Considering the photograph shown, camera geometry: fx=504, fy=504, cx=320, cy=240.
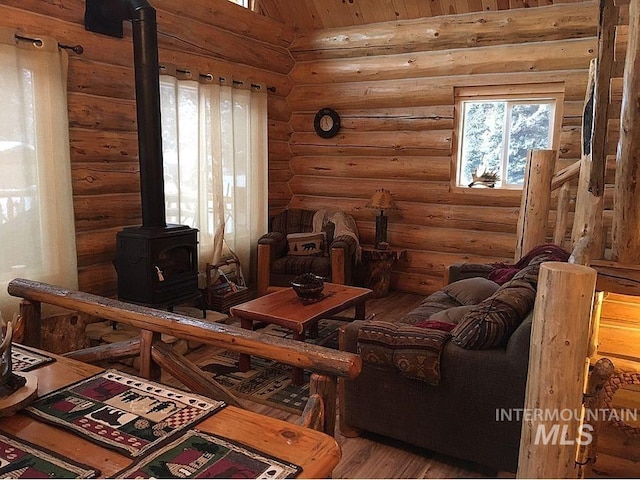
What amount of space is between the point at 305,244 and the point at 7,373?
13.1 feet

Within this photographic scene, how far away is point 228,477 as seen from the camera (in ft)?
3.60

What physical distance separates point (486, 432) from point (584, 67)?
11.8 feet

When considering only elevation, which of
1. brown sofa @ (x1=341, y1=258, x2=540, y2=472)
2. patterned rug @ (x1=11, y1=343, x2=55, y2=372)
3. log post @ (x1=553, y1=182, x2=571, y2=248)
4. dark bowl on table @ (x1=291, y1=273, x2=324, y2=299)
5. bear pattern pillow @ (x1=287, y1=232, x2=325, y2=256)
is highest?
log post @ (x1=553, y1=182, x2=571, y2=248)

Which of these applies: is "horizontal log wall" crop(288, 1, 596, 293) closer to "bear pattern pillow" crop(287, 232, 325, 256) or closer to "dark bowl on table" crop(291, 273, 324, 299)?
"bear pattern pillow" crop(287, 232, 325, 256)

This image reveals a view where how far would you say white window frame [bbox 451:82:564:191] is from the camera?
4.78m

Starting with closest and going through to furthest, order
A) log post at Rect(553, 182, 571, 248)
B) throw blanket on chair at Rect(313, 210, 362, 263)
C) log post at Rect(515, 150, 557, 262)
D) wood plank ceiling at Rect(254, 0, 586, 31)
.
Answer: log post at Rect(515, 150, 557, 262) → log post at Rect(553, 182, 571, 248) → wood plank ceiling at Rect(254, 0, 586, 31) → throw blanket on chair at Rect(313, 210, 362, 263)

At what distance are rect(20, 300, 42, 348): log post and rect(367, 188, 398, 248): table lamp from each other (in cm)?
367

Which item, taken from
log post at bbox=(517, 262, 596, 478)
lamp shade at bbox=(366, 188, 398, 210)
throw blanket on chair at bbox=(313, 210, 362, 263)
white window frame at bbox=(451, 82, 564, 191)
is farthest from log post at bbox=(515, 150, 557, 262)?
log post at bbox=(517, 262, 596, 478)

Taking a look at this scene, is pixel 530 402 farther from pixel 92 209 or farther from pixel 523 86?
pixel 523 86

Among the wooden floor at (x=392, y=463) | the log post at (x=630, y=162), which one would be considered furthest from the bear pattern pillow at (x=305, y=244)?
the log post at (x=630, y=162)

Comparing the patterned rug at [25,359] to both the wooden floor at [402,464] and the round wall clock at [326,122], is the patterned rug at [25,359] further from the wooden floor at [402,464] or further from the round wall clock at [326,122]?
the round wall clock at [326,122]

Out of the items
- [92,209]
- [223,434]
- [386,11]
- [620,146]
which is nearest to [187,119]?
[92,209]

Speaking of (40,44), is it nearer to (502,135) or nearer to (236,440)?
(236,440)

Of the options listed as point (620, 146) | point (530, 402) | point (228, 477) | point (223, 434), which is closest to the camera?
point (228, 477)
